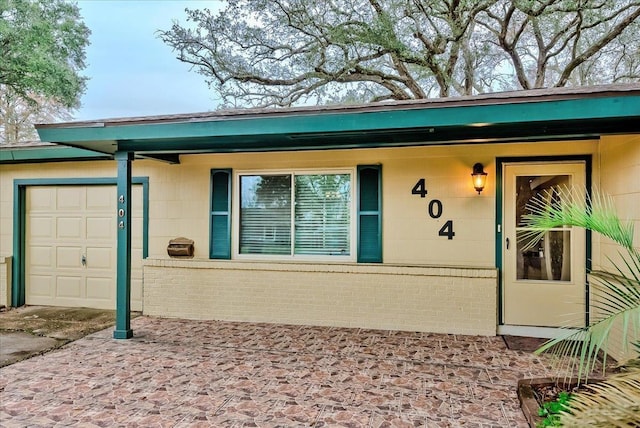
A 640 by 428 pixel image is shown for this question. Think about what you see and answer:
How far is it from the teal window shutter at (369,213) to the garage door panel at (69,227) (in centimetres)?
420

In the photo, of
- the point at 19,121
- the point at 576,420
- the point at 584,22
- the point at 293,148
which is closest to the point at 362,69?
the point at 584,22

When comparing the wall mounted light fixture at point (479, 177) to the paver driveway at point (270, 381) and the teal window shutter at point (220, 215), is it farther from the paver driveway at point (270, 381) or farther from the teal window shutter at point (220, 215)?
the teal window shutter at point (220, 215)

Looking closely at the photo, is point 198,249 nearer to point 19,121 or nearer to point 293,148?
point 293,148

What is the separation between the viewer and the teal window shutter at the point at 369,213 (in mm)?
5258

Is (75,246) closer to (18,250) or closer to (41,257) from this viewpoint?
(41,257)

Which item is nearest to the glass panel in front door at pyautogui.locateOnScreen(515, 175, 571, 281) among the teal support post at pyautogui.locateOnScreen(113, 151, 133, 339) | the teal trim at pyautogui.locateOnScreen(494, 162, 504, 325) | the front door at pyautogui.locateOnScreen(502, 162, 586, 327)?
the front door at pyautogui.locateOnScreen(502, 162, 586, 327)

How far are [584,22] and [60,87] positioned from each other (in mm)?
12124

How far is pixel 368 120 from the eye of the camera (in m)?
3.73

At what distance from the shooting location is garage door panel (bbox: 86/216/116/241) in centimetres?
611

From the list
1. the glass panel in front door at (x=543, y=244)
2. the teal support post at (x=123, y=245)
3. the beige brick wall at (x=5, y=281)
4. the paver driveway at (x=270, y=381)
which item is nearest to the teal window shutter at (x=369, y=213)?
the paver driveway at (x=270, y=381)

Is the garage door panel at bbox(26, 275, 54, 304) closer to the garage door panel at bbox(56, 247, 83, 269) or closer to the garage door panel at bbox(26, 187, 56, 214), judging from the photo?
the garage door panel at bbox(56, 247, 83, 269)

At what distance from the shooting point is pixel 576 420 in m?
1.58

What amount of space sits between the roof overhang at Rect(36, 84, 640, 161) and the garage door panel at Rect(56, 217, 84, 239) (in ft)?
5.97

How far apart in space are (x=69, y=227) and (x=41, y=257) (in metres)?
0.69
